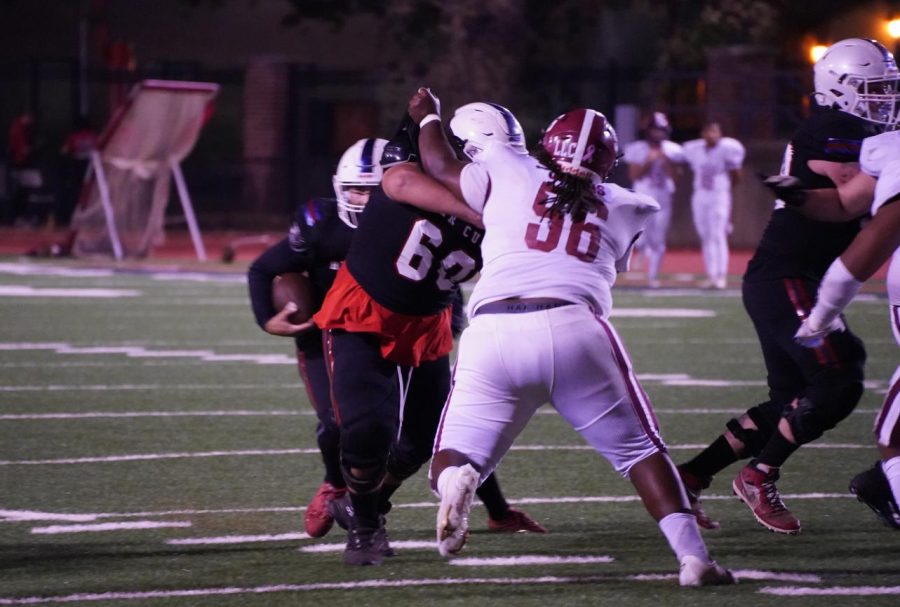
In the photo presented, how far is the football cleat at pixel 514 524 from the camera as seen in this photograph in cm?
712

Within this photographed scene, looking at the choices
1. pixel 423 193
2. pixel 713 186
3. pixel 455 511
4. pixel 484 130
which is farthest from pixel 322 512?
pixel 713 186

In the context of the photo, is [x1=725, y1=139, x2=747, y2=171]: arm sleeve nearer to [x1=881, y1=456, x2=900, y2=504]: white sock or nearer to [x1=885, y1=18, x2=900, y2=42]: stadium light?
[x1=885, y1=18, x2=900, y2=42]: stadium light

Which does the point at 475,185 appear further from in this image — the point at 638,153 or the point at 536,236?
the point at 638,153

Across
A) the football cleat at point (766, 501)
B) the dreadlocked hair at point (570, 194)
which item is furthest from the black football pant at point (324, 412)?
the football cleat at point (766, 501)

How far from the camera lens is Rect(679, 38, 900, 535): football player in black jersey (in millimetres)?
6910

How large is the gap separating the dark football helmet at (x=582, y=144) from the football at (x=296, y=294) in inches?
58.7

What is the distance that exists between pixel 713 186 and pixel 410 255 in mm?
12918

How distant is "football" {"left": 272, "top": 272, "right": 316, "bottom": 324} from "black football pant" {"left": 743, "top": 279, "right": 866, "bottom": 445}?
180cm

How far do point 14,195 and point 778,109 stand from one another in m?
13.4

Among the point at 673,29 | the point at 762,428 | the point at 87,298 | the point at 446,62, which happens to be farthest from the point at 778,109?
the point at 762,428

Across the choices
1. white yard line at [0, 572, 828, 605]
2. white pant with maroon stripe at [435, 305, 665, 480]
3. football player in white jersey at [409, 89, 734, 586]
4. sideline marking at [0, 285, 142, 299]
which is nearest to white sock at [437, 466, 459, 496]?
football player in white jersey at [409, 89, 734, 586]

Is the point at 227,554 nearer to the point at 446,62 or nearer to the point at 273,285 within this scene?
the point at 273,285

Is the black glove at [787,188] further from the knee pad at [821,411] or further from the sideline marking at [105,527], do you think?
the sideline marking at [105,527]

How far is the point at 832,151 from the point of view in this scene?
6863 millimetres
